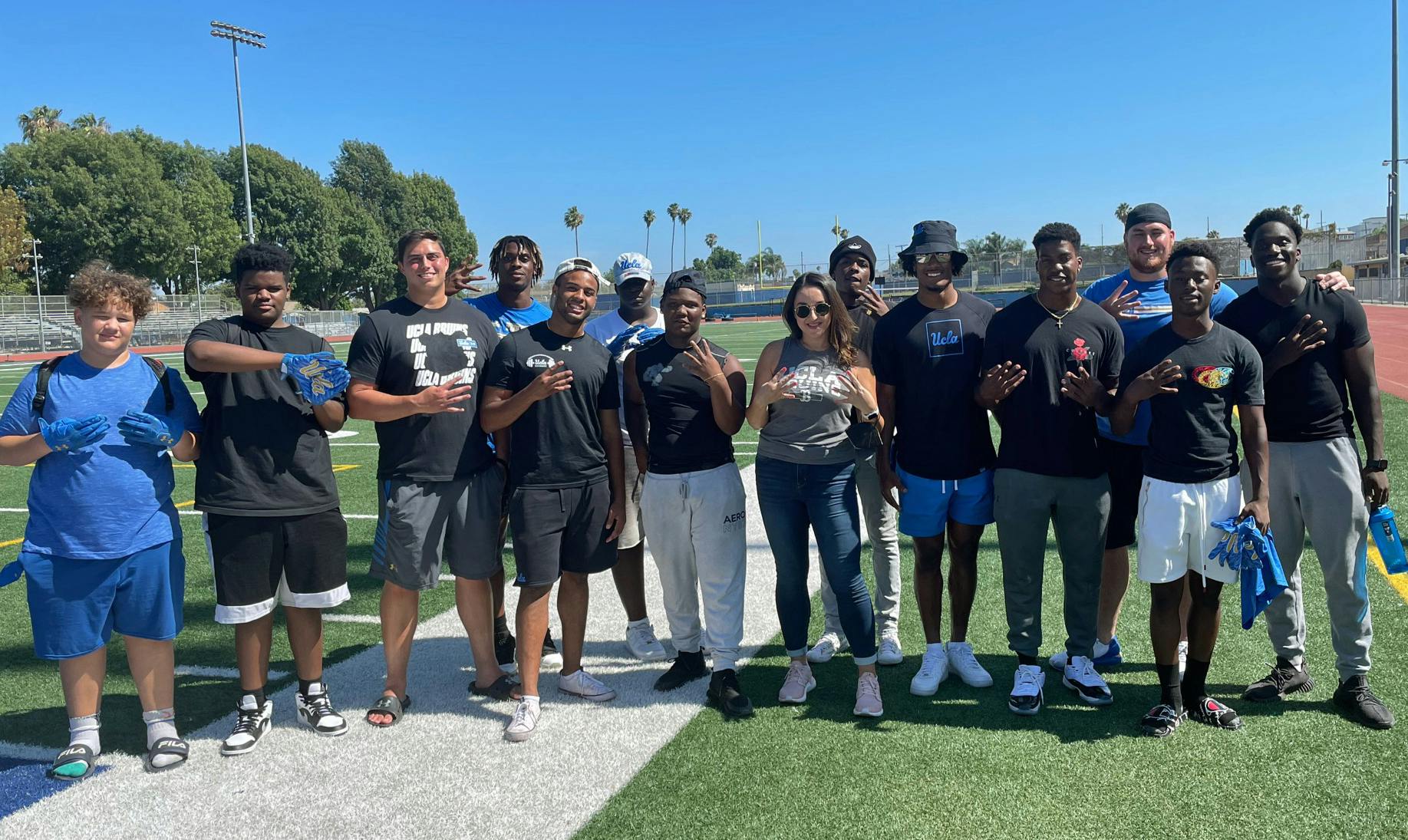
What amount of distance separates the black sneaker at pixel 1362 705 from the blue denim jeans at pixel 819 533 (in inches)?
75.6

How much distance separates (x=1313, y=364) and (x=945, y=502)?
1.59 meters

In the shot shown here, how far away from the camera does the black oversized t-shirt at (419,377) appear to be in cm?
402

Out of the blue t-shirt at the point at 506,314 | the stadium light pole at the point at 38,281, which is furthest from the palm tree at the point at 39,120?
the blue t-shirt at the point at 506,314

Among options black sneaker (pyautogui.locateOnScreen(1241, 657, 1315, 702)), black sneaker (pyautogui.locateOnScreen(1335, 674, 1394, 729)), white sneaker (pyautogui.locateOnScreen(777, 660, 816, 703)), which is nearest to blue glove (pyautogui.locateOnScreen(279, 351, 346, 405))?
white sneaker (pyautogui.locateOnScreen(777, 660, 816, 703))

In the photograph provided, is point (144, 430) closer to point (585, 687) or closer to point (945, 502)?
point (585, 687)

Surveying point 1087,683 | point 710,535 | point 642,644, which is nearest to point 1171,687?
point 1087,683

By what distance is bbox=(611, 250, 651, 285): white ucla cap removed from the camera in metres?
4.95

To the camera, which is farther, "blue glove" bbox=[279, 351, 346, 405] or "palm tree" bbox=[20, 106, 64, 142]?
"palm tree" bbox=[20, 106, 64, 142]

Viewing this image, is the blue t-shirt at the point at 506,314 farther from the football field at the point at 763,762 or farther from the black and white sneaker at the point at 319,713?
the black and white sneaker at the point at 319,713

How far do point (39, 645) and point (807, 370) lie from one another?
10.5ft

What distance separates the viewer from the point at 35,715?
4.16 metres

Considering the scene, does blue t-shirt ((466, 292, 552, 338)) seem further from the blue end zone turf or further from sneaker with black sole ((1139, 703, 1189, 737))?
sneaker with black sole ((1139, 703, 1189, 737))

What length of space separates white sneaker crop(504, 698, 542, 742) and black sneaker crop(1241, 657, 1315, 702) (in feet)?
10.1

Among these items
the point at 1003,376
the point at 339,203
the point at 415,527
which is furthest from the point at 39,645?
the point at 339,203
